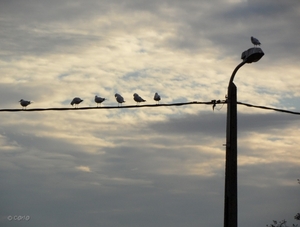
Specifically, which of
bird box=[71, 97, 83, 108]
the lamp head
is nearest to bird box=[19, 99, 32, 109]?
bird box=[71, 97, 83, 108]

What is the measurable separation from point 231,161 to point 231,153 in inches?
8.1

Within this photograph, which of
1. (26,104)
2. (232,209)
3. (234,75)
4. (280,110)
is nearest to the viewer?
(232,209)

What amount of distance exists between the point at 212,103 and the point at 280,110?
2.02 m

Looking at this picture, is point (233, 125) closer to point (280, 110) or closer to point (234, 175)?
point (234, 175)

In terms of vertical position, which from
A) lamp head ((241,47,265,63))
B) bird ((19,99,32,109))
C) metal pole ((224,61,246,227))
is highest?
bird ((19,99,32,109))

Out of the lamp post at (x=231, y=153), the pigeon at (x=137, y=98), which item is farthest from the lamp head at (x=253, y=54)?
the pigeon at (x=137, y=98)

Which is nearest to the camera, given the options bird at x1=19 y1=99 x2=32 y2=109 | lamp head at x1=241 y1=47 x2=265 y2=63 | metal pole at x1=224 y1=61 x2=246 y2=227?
metal pole at x1=224 y1=61 x2=246 y2=227

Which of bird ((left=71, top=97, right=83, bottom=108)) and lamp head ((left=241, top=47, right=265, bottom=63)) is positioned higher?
bird ((left=71, top=97, right=83, bottom=108))

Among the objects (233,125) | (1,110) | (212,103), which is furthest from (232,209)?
(1,110)

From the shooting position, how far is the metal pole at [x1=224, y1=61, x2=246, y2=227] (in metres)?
15.5

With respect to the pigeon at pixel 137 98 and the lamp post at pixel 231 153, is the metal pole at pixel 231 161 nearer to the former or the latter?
the lamp post at pixel 231 153

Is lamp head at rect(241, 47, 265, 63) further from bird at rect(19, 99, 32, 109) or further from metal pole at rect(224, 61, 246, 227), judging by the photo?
bird at rect(19, 99, 32, 109)

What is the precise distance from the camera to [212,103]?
17656 mm

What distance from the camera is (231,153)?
1592 centimetres
